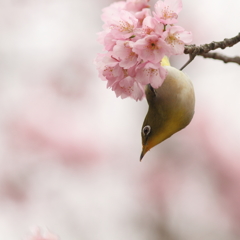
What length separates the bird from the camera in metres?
0.51

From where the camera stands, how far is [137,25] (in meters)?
0.47

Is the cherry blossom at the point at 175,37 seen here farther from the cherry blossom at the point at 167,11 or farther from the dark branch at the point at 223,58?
the dark branch at the point at 223,58

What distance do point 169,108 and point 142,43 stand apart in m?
0.12

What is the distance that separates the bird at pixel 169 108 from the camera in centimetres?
51

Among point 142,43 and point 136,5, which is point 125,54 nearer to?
point 142,43

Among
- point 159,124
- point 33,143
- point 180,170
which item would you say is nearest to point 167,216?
point 180,170

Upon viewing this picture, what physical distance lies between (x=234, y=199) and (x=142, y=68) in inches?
71.3

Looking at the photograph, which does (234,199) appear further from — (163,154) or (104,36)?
(104,36)

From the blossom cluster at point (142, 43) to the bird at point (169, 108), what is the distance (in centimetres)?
5

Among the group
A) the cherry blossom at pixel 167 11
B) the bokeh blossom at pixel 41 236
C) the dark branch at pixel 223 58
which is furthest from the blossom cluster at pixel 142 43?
the bokeh blossom at pixel 41 236

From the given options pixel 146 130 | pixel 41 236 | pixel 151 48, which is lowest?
pixel 41 236

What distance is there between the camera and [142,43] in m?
0.43

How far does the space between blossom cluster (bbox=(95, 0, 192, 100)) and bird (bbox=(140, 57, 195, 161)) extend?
0.16 ft

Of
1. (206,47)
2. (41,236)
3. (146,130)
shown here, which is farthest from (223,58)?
(41,236)
